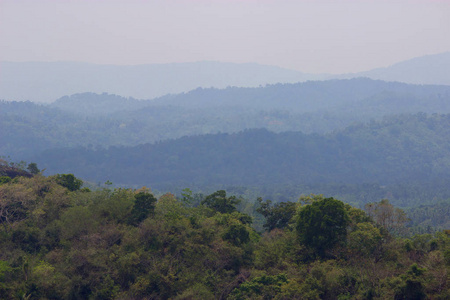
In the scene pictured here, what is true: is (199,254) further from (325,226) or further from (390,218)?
(390,218)

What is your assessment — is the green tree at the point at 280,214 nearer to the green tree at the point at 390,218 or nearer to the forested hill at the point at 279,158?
the green tree at the point at 390,218

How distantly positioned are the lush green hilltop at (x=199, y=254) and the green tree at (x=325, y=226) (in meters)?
0.05

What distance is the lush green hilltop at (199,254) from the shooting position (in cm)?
2102

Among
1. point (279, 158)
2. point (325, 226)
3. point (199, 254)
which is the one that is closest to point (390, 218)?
point (325, 226)

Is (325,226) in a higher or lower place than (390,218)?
higher

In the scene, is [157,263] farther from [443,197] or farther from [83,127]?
[83,127]

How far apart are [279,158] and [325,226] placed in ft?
414

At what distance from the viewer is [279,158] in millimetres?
149500

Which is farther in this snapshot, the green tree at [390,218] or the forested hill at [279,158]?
the forested hill at [279,158]

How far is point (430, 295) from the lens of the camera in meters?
19.0

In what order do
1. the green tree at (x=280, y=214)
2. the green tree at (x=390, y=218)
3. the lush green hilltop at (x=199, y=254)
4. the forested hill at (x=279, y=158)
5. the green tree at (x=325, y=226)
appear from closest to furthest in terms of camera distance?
the lush green hilltop at (x=199, y=254)
the green tree at (x=325, y=226)
the green tree at (x=390, y=218)
the green tree at (x=280, y=214)
the forested hill at (x=279, y=158)

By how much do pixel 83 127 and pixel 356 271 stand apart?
176 meters

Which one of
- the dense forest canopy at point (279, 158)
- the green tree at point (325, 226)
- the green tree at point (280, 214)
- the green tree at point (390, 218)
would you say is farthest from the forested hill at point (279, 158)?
the green tree at point (325, 226)

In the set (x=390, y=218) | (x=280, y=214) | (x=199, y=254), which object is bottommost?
(x=199, y=254)
